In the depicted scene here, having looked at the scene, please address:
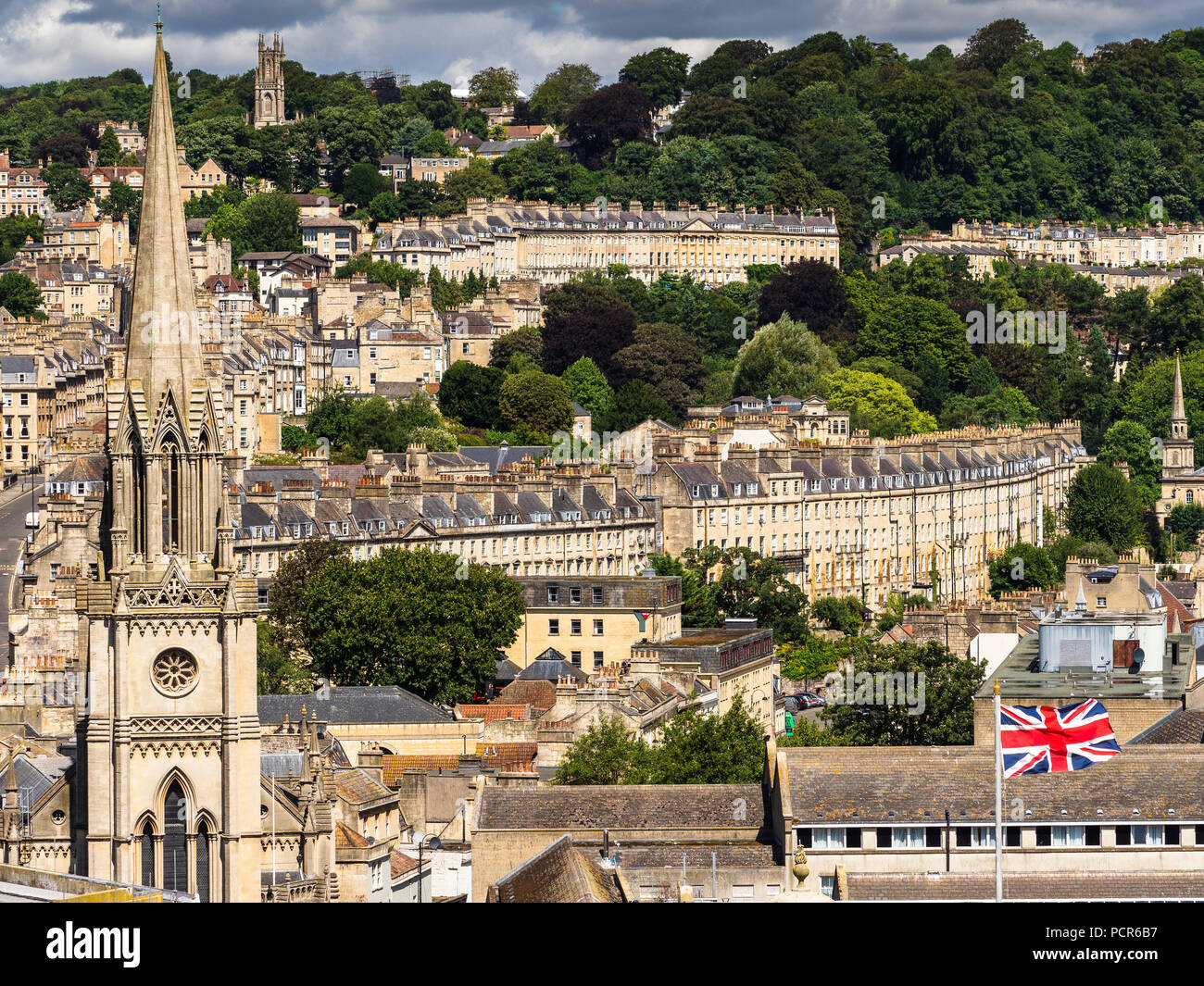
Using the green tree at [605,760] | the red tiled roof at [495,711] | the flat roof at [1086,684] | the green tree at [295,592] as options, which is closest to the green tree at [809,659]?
the green tree at [295,592]

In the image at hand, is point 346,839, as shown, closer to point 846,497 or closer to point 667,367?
point 846,497

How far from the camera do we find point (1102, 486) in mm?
140875

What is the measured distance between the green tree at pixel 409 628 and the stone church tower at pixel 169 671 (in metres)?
39.2

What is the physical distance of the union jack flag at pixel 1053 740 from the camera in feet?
113

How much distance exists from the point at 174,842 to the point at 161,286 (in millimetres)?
7615

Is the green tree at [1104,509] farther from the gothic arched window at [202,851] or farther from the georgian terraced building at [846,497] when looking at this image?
the gothic arched window at [202,851]

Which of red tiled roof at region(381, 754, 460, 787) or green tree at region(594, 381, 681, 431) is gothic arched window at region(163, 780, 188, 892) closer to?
red tiled roof at region(381, 754, 460, 787)

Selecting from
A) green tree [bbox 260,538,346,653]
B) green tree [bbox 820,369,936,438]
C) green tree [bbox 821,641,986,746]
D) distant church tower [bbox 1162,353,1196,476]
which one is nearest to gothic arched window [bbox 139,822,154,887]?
green tree [bbox 821,641,986,746]

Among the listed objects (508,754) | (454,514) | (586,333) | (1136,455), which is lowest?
(508,754)

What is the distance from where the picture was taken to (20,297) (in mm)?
177500

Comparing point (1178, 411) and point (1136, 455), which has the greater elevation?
point (1178, 411)

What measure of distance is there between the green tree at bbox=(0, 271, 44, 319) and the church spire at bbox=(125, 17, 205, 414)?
141m

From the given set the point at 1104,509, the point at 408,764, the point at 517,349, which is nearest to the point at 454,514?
the point at 408,764
